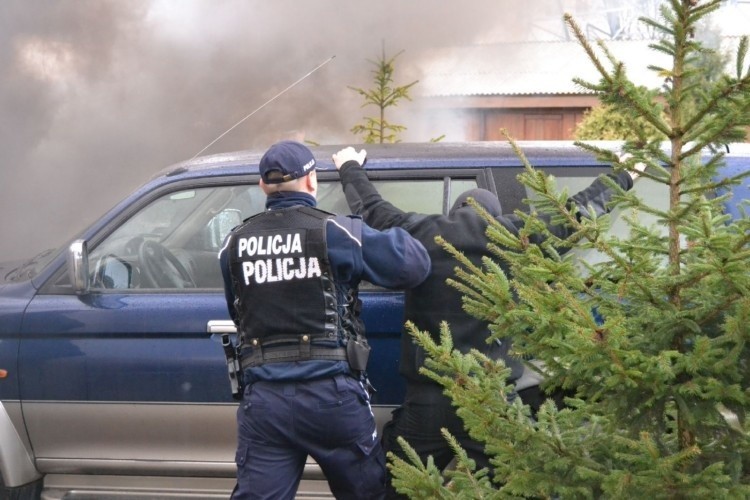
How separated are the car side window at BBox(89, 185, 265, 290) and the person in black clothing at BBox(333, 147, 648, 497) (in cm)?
93

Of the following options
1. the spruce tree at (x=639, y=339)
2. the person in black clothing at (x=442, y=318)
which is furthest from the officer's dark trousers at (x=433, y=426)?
the spruce tree at (x=639, y=339)

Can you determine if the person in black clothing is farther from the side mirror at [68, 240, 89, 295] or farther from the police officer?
the side mirror at [68, 240, 89, 295]

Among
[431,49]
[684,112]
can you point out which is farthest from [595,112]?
[684,112]

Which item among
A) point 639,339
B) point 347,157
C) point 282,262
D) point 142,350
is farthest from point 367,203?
point 639,339

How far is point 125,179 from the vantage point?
934cm

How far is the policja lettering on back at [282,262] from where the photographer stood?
321cm

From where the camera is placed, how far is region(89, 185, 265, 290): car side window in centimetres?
426

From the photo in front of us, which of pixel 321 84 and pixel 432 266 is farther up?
pixel 321 84

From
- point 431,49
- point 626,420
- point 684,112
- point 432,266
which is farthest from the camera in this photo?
point 431,49

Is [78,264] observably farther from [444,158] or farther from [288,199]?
[444,158]

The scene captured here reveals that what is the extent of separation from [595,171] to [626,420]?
214cm

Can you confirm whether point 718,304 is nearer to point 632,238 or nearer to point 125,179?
point 632,238

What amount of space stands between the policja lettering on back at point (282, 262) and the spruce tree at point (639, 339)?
89 centimetres

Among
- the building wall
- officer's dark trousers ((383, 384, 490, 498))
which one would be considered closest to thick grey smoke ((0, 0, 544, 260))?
the building wall
